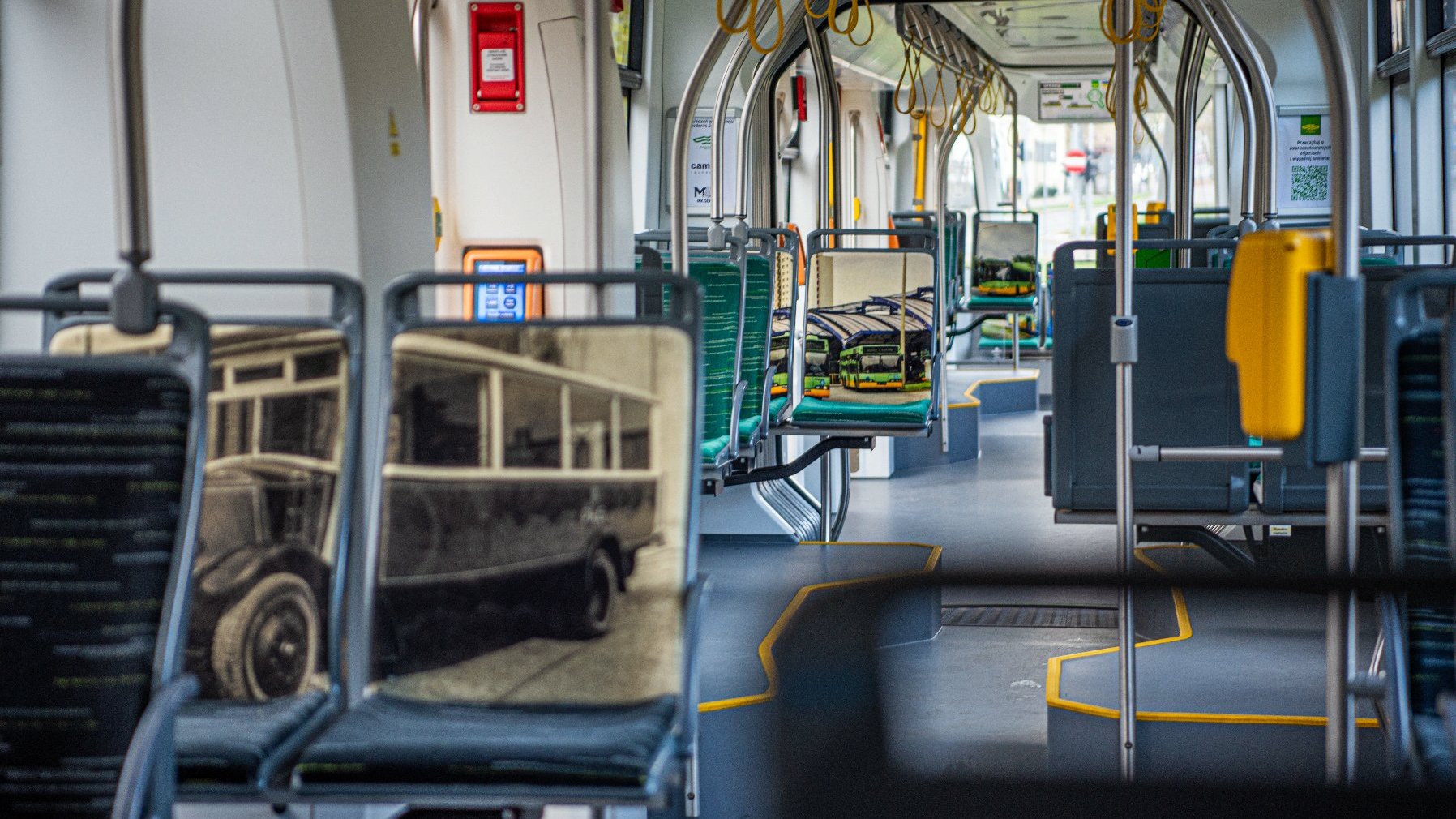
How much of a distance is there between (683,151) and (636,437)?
5.31 feet

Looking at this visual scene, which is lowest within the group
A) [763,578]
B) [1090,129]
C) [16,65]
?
[763,578]

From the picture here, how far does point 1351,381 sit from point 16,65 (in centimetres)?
242

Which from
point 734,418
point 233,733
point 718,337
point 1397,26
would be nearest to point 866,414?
point 734,418

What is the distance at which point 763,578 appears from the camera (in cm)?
566

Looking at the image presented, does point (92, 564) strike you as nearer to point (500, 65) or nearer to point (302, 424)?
A: point (302, 424)

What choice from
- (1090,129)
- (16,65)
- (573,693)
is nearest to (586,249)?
(573,693)

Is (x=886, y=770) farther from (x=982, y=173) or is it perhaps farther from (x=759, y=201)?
(x=982, y=173)

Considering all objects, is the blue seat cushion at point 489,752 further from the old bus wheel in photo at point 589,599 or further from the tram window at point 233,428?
the tram window at point 233,428

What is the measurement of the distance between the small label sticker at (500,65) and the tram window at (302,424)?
241cm

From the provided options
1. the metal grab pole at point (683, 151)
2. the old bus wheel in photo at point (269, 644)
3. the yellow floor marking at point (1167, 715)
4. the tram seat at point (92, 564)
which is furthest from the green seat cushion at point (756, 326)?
the tram seat at point (92, 564)

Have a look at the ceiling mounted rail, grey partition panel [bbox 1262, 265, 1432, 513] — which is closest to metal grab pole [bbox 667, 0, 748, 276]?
grey partition panel [bbox 1262, 265, 1432, 513]

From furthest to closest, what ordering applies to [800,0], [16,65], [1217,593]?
[800,0] → [16,65] → [1217,593]

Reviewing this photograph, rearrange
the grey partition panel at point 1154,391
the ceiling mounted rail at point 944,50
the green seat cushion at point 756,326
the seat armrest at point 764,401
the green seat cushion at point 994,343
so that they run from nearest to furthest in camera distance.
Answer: the grey partition panel at point 1154,391
the green seat cushion at point 756,326
the seat armrest at point 764,401
the ceiling mounted rail at point 944,50
the green seat cushion at point 994,343

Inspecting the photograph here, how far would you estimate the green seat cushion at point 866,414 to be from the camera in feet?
17.7
